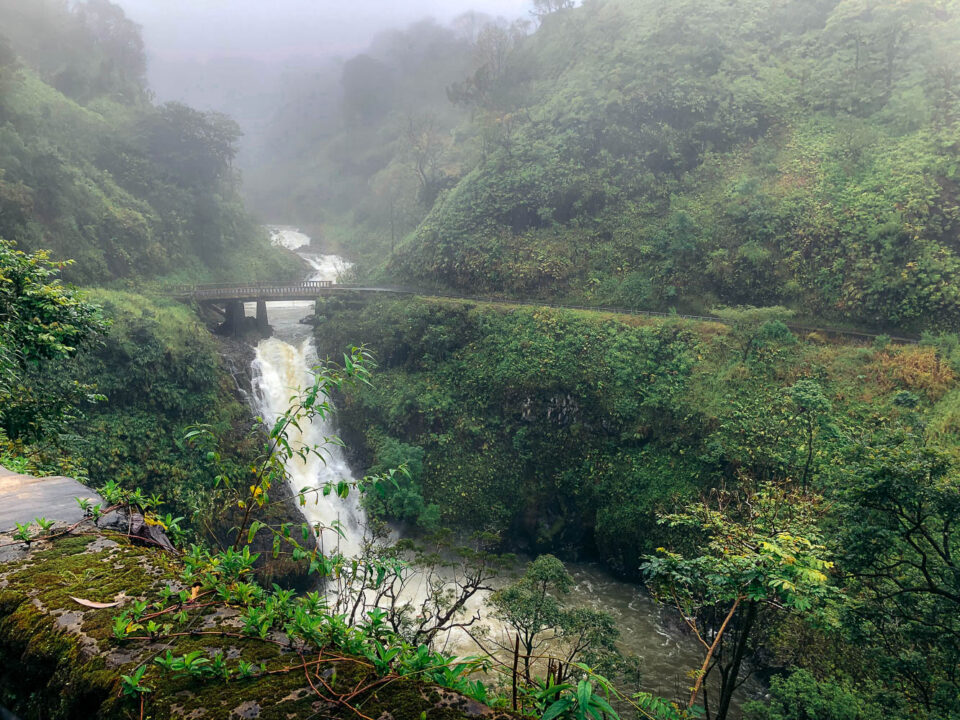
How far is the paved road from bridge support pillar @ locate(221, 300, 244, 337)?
25025 millimetres

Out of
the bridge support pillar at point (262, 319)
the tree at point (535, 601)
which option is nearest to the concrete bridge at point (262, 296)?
the bridge support pillar at point (262, 319)

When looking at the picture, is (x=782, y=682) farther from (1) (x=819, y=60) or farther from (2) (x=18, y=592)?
(1) (x=819, y=60)

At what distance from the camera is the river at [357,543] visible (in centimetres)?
1397

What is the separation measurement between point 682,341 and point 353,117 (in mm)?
70665

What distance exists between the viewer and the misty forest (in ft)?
12.0

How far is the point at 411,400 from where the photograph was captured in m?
22.8

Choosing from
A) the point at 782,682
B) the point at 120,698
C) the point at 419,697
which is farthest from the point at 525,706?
the point at 782,682

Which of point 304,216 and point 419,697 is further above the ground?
point 304,216

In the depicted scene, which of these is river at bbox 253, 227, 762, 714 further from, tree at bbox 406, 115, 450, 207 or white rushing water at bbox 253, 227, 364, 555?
tree at bbox 406, 115, 450, 207

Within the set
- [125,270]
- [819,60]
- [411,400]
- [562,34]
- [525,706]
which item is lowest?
[411,400]

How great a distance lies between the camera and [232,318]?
29.5 m

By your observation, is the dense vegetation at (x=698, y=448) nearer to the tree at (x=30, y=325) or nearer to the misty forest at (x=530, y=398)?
the misty forest at (x=530, y=398)

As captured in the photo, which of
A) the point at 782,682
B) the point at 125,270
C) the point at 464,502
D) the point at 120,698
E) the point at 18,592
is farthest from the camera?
the point at 125,270

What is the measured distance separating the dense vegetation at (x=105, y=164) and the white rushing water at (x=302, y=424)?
27.1ft
